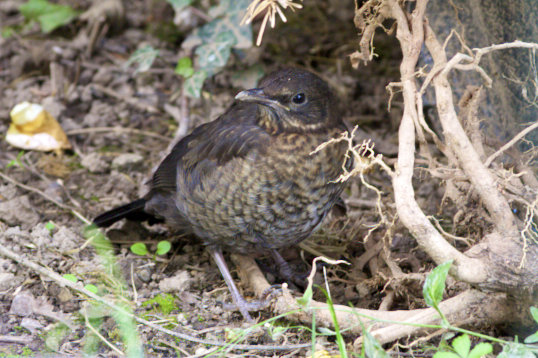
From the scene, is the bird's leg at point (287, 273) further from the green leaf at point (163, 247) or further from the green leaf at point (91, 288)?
the green leaf at point (91, 288)

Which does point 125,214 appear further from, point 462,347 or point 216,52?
point 462,347

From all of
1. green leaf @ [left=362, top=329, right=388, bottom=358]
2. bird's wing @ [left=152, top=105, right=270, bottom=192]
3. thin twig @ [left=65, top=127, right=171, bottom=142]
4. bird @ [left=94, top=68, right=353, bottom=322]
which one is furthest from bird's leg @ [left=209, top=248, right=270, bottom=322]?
thin twig @ [left=65, top=127, right=171, bottom=142]

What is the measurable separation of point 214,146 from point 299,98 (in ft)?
1.69

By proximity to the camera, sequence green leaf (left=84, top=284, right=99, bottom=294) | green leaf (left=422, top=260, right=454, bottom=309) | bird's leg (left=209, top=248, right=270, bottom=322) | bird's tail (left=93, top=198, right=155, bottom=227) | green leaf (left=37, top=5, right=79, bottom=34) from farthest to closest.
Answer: green leaf (left=37, top=5, right=79, bottom=34), bird's tail (left=93, top=198, right=155, bottom=227), bird's leg (left=209, top=248, right=270, bottom=322), green leaf (left=84, top=284, right=99, bottom=294), green leaf (left=422, top=260, right=454, bottom=309)

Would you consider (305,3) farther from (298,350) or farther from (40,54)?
(298,350)

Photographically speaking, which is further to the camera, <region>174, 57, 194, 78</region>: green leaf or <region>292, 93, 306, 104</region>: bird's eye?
<region>174, 57, 194, 78</region>: green leaf

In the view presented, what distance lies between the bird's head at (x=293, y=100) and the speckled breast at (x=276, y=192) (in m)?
0.08

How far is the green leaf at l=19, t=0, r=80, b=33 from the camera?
498 centimetres

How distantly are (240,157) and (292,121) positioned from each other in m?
0.31

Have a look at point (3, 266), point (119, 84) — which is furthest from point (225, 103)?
point (3, 266)

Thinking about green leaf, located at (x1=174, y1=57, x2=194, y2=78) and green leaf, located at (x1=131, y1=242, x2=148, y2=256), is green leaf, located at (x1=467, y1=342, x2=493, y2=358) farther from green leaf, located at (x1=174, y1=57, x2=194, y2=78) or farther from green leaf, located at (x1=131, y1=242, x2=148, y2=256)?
green leaf, located at (x1=174, y1=57, x2=194, y2=78)

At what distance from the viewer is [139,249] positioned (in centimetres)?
324

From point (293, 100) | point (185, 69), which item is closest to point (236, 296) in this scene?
point (293, 100)

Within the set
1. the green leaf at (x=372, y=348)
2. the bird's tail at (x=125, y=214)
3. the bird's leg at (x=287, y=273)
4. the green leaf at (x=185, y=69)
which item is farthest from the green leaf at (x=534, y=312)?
the green leaf at (x=185, y=69)
